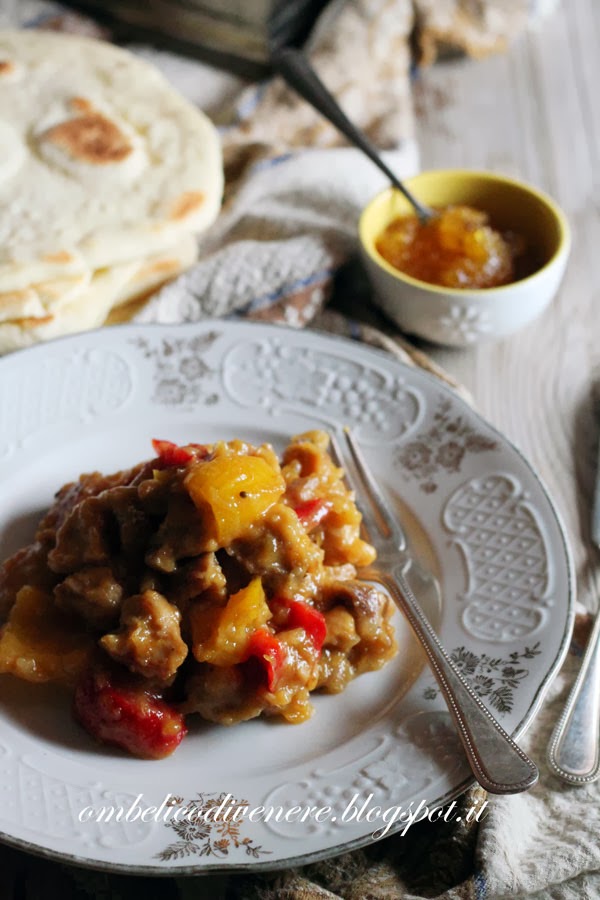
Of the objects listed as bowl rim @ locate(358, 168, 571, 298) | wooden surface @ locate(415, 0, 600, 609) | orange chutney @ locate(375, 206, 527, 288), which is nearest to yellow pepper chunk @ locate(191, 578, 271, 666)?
wooden surface @ locate(415, 0, 600, 609)

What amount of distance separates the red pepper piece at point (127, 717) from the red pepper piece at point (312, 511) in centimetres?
55

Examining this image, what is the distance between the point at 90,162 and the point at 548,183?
85.5 inches

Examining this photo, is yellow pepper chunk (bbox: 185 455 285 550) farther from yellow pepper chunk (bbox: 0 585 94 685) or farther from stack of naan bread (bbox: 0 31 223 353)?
stack of naan bread (bbox: 0 31 223 353)

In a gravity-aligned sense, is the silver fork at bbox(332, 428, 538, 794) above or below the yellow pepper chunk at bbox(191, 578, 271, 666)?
below

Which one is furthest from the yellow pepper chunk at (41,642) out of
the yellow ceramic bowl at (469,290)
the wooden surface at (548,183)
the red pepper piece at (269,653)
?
the yellow ceramic bowl at (469,290)

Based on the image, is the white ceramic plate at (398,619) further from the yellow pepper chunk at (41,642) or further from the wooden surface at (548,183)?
the wooden surface at (548,183)

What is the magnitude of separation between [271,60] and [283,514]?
3154mm

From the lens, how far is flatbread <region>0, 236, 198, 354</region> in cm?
320

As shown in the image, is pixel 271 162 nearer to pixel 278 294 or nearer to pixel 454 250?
pixel 278 294

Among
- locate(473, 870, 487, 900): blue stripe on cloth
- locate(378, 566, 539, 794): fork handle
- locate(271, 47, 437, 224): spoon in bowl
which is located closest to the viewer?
locate(378, 566, 539, 794): fork handle

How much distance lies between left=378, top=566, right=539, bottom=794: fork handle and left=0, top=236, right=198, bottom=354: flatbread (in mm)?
1597

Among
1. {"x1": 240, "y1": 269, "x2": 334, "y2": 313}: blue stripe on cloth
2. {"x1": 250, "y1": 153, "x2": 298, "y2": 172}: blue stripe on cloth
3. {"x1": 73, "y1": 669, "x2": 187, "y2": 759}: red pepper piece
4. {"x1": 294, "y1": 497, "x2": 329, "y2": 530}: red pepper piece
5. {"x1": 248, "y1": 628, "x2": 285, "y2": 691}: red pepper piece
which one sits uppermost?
{"x1": 294, "y1": 497, "x2": 329, "y2": 530}: red pepper piece

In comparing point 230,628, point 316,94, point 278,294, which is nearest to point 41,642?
point 230,628

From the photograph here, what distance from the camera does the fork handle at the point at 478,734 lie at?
1945 mm
